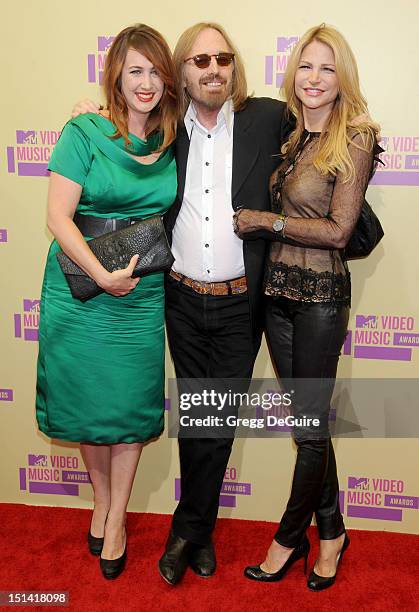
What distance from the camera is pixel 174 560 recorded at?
2.49 metres

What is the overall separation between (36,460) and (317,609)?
1.55m

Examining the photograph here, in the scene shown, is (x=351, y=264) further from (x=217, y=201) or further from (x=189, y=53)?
(x=189, y=53)

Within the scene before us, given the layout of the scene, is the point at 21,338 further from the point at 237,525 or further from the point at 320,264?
the point at 320,264

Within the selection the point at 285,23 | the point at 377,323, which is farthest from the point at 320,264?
the point at 285,23

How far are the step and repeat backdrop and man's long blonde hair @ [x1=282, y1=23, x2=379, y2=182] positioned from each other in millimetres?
469

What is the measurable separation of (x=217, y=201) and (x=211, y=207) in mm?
33

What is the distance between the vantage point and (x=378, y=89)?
8.38 ft

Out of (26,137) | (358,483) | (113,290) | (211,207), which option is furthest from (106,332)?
(358,483)

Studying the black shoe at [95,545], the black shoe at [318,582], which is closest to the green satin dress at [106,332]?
the black shoe at [95,545]

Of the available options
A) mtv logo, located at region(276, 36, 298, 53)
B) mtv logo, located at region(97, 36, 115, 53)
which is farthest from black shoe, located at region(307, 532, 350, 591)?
mtv logo, located at region(97, 36, 115, 53)

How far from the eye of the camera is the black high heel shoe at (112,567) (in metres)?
2.48

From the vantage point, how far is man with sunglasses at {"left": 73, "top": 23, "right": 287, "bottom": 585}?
7.59 feet

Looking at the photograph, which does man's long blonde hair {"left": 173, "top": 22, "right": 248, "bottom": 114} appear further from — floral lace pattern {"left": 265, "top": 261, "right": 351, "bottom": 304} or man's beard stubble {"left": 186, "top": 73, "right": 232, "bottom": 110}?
floral lace pattern {"left": 265, "top": 261, "right": 351, "bottom": 304}

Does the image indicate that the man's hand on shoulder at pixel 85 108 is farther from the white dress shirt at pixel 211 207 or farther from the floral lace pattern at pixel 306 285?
the floral lace pattern at pixel 306 285
